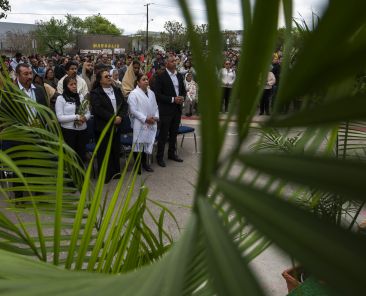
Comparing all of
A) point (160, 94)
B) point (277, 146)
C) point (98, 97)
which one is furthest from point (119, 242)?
point (160, 94)

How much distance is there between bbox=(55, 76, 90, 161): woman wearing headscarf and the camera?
4977 mm

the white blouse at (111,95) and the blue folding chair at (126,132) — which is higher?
the white blouse at (111,95)

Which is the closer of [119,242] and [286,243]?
[286,243]

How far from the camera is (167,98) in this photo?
615 centimetres

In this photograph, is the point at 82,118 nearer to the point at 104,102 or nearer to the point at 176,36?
the point at 104,102

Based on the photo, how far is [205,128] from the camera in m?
0.39

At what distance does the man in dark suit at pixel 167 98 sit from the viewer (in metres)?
6.17

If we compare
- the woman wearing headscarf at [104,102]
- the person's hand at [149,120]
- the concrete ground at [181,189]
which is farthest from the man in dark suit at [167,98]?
the woman wearing headscarf at [104,102]

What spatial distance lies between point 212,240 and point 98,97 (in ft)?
16.7

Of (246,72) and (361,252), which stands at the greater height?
(246,72)

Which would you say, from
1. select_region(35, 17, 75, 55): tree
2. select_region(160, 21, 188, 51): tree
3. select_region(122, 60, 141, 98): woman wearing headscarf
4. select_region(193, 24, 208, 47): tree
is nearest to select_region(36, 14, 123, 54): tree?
select_region(35, 17, 75, 55): tree

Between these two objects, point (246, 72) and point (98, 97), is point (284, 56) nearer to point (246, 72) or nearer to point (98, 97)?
point (246, 72)

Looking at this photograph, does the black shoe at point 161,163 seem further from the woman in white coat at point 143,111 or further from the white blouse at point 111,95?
the white blouse at point 111,95

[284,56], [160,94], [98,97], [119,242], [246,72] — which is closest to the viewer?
[246,72]
